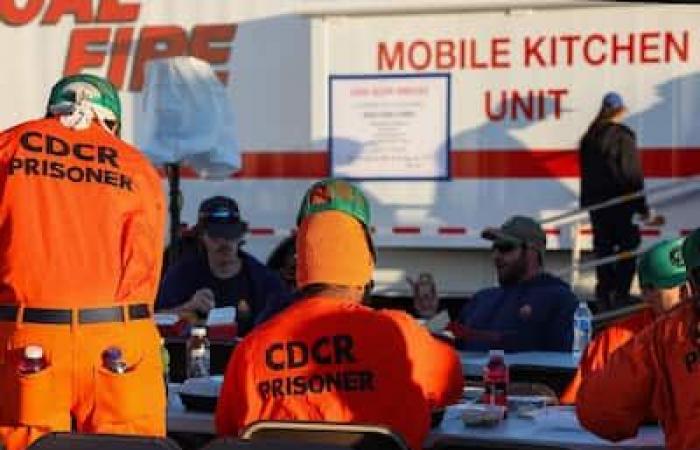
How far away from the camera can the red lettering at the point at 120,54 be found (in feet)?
38.9

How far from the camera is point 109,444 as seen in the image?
309 cm

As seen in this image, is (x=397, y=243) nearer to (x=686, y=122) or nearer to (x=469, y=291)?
(x=469, y=291)

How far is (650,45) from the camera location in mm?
10516

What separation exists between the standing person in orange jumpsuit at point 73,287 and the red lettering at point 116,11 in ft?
23.9

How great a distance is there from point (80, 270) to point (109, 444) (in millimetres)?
1516

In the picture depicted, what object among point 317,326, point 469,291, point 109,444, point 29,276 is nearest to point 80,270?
point 29,276

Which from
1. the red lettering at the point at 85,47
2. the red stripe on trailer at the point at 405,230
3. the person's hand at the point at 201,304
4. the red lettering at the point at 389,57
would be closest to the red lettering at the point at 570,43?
the red lettering at the point at 389,57

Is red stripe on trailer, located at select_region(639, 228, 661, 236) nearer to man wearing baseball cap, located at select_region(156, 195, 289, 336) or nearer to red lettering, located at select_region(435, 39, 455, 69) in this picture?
red lettering, located at select_region(435, 39, 455, 69)

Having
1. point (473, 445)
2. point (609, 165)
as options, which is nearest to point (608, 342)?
point (473, 445)

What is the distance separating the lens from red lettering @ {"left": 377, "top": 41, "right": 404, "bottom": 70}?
435 inches

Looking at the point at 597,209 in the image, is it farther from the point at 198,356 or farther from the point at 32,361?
the point at 32,361

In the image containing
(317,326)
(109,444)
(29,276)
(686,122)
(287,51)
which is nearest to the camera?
(109,444)

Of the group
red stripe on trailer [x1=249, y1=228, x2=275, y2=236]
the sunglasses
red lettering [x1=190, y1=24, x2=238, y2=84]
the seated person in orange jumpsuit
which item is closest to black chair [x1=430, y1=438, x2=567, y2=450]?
the seated person in orange jumpsuit

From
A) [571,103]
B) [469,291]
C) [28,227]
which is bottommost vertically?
[469,291]
